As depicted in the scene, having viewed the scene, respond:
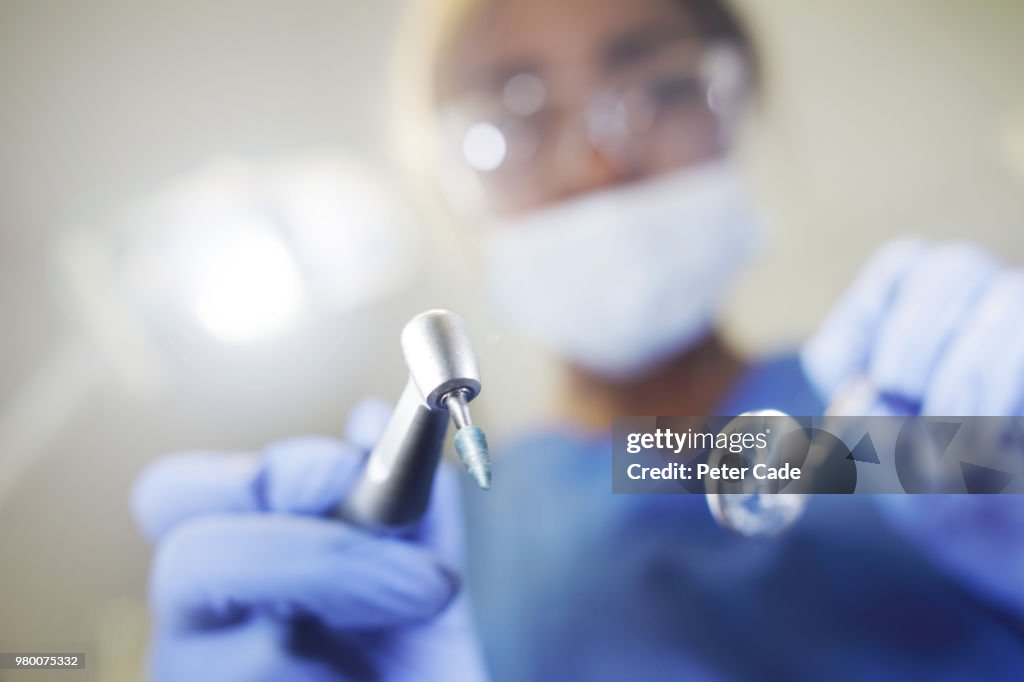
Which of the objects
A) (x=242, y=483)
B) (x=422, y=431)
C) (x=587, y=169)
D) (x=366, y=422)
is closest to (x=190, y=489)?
(x=242, y=483)

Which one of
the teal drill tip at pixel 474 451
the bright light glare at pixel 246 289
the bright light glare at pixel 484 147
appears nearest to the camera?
the teal drill tip at pixel 474 451

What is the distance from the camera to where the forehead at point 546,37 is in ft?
2.98

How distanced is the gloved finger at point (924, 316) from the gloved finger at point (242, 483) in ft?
1.89

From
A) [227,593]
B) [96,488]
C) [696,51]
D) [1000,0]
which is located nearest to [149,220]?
[96,488]

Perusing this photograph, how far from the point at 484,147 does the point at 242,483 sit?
471mm

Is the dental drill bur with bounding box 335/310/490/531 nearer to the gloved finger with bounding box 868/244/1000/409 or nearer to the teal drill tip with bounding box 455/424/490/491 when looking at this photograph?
the teal drill tip with bounding box 455/424/490/491

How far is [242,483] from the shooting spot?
29.4 inches

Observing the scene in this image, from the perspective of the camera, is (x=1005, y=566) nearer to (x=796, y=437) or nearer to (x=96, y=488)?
(x=796, y=437)

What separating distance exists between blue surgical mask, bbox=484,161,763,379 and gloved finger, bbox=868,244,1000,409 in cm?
18

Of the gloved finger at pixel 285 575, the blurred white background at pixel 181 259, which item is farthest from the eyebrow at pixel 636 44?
the gloved finger at pixel 285 575

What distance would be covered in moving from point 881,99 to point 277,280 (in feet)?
2.44

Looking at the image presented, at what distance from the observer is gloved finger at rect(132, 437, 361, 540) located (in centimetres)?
74

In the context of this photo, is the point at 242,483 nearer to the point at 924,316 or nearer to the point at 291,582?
the point at 291,582

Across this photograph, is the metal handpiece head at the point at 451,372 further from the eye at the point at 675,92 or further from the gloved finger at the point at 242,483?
the eye at the point at 675,92
